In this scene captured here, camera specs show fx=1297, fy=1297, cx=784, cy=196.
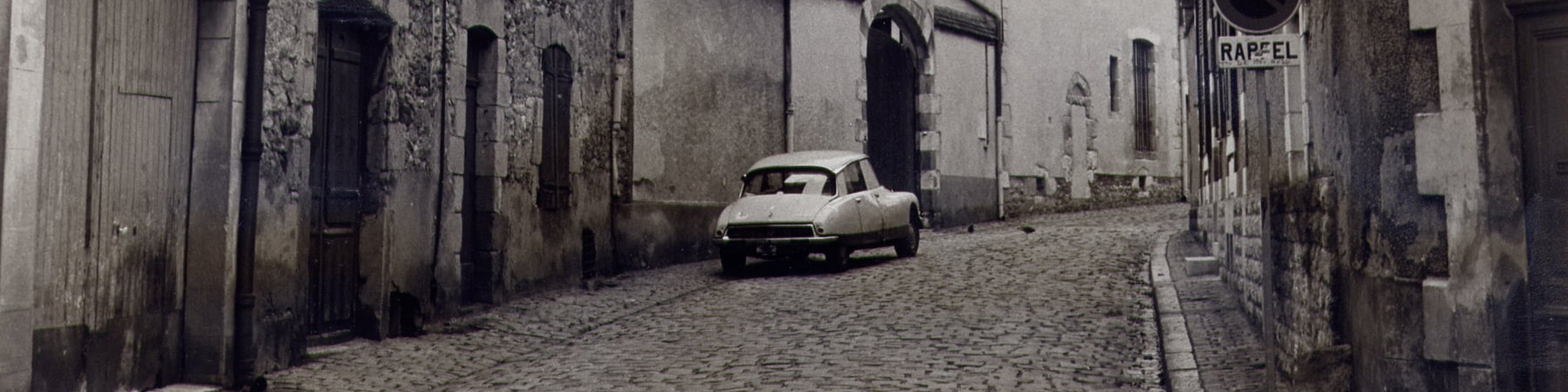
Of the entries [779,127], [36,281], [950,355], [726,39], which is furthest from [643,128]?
[36,281]

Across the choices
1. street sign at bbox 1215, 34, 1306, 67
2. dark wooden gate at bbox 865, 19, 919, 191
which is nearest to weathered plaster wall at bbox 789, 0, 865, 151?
dark wooden gate at bbox 865, 19, 919, 191

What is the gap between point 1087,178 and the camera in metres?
23.7

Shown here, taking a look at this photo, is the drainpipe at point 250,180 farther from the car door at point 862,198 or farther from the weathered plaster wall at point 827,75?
the weathered plaster wall at point 827,75

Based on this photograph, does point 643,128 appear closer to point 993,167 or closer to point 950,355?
point 950,355

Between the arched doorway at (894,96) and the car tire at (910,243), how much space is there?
472 cm

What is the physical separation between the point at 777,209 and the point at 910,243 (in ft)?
6.84

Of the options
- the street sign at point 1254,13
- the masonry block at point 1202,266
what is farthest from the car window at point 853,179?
the street sign at point 1254,13

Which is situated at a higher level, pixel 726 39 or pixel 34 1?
pixel 726 39

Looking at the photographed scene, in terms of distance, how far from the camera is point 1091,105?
23.8 m

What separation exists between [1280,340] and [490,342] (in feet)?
17.1

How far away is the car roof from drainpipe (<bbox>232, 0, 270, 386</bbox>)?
6.54 metres

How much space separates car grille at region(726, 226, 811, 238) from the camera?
41.0 feet

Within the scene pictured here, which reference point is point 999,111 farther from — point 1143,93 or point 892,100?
point 1143,93

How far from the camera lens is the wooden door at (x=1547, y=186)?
4.49 metres
